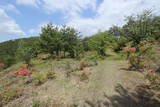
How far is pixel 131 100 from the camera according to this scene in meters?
4.48

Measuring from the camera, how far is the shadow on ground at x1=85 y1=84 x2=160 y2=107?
427 centimetres

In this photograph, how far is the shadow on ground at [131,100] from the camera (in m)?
4.27

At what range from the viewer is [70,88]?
18.2 feet

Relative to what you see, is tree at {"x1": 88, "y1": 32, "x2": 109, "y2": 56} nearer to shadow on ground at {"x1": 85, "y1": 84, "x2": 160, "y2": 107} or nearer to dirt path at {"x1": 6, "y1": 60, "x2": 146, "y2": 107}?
dirt path at {"x1": 6, "y1": 60, "x2": 146, "y2": 107}

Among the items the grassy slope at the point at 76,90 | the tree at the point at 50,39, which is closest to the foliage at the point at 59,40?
the tree at the point at 50,39

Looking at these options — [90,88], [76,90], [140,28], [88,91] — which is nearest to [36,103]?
[76,90]

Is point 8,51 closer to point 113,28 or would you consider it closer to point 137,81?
point 113,28

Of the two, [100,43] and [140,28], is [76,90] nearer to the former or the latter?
[100,43]

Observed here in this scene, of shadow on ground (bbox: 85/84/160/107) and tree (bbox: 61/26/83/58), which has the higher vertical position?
tree (bbox: 61/26/83/58)

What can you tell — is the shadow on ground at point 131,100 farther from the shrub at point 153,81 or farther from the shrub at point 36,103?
the shrub at point 36,103

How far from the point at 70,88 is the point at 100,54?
377 inches

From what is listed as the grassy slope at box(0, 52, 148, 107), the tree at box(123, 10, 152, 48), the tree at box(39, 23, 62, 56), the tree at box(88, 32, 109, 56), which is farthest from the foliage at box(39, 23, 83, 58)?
the grassy slope at box(0, 52, 148, 107)

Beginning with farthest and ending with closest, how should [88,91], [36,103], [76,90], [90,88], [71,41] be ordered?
[71,41], [90,88], [76,90], [88,91], [36,103]

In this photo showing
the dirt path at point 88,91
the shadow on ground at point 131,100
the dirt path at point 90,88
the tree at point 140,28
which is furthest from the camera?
the tree at point 140,28
